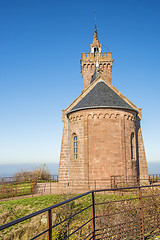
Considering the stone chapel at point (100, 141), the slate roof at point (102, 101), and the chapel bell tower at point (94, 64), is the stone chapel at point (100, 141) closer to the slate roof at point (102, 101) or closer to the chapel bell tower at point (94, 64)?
the slate roof at point (102, 101)

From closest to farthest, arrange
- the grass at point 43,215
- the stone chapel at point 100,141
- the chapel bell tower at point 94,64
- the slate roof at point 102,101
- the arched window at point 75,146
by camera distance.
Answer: the grass at point 43,215 → the stone chapel at point 100,141 → the slate roof at point 102,101 → the arched window at point 75,146 → the chapel bell tower at point 94,64

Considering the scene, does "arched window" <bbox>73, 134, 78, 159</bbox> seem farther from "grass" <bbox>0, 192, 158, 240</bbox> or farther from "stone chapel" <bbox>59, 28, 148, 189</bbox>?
"grass" <bbox>0, 192, 158, 240</bbox>

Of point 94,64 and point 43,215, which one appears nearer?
point 43,215

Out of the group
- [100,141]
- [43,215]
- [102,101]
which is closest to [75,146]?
[100,141]

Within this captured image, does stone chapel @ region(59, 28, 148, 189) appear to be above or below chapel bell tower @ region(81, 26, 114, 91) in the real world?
below

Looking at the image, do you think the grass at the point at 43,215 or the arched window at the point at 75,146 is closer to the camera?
the grass at the point at 43,215

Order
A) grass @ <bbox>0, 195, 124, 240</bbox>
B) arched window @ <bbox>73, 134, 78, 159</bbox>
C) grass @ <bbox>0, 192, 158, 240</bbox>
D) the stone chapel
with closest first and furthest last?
1. grass @ <bbox>0, 192, 158, 240</bbox>
2. grass @ <bbox>0, 195, 124, 240</bbox>
3. the stone chapel
4. arched window @ <bbox>73, 134, 78, 159</bbox>

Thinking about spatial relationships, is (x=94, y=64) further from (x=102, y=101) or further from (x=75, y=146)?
(x=75, y=146)

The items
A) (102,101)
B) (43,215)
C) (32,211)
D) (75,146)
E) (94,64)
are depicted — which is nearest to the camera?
(43,215)

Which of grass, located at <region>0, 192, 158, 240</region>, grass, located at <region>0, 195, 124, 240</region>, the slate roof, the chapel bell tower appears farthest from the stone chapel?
the chapel bell tower

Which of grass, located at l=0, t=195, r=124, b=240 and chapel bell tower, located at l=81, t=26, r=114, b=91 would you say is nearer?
grass, located at l=0, t=195, r=124, b=240

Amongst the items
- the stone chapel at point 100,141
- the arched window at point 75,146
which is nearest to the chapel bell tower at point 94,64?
the stone chapel at point 100,141

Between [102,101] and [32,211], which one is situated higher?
[102,101]

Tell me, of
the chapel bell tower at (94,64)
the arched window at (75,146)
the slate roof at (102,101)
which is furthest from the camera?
the chapel bell tower at (94,64)
